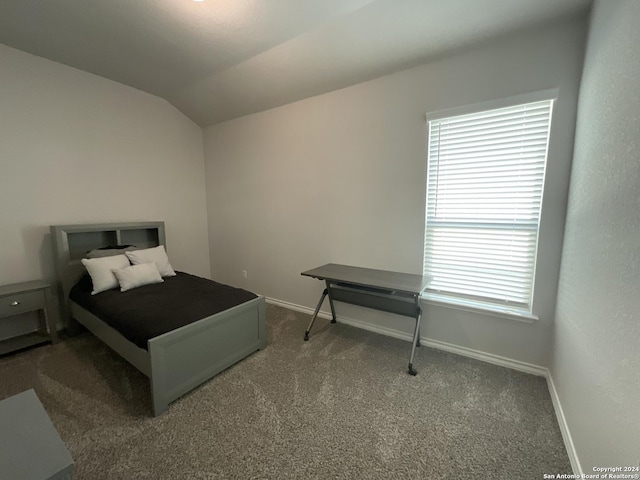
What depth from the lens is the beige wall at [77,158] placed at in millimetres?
2533

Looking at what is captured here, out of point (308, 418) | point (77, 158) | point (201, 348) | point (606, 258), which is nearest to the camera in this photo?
point (606, 258)

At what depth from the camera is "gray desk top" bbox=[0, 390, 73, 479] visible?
0.88 meters

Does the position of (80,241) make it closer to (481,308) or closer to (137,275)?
(137,275)

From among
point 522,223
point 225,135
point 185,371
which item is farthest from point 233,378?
point 225,135

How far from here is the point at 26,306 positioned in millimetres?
2393

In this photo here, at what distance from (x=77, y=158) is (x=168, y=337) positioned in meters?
2.60

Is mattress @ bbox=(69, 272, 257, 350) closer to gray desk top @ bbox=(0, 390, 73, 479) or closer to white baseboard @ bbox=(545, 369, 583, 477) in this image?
gray desk top @ bbox=(0, 390, 73, 479)

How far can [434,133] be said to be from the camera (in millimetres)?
2346

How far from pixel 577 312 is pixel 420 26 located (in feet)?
7.26

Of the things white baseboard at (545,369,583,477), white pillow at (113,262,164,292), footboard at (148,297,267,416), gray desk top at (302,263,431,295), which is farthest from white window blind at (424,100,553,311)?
white pillow at (113,262,164,292)

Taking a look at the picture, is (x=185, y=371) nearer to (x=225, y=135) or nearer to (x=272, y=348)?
(x=272, y=348)

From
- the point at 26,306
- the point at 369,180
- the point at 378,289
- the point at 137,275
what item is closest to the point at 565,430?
the point at 378,289

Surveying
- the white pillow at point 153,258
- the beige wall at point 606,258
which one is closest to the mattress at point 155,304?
the white pillow at point 153,258

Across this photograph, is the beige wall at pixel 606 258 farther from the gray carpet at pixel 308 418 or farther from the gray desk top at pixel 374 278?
the gray desk top at pixel 374 278
